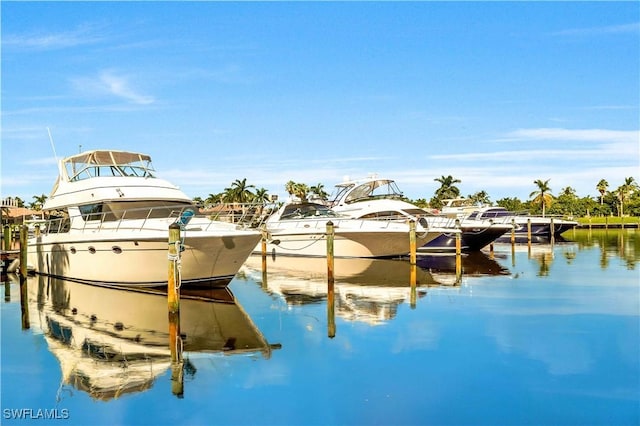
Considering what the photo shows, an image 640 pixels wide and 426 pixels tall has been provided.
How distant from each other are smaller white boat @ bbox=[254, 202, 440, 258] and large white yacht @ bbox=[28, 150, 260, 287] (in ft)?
23.5

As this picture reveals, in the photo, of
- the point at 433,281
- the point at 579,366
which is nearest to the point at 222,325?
the point at 579,366

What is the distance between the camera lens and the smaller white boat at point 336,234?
1042 inches

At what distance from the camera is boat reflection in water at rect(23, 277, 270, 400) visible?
9.62 meters

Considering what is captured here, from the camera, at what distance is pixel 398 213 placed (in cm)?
2897

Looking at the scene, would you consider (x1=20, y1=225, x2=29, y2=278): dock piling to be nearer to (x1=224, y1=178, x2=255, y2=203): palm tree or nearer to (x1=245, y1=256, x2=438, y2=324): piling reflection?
(x1=245, y1=256, x2=438, y2=324): piling reflection

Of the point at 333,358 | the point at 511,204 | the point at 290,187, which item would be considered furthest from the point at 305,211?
the point at 511,204

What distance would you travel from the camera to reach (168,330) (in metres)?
12.6

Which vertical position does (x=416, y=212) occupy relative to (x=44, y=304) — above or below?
above

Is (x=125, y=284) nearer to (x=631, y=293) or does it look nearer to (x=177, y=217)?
(x=177, y=217)

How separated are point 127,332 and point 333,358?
514 cm

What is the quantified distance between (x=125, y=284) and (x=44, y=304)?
233cm

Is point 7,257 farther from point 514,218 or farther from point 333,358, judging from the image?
point 514,218

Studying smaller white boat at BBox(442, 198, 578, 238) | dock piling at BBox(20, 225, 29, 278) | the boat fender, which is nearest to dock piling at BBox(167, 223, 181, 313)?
the boat fender

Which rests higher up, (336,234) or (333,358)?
(336,234)
